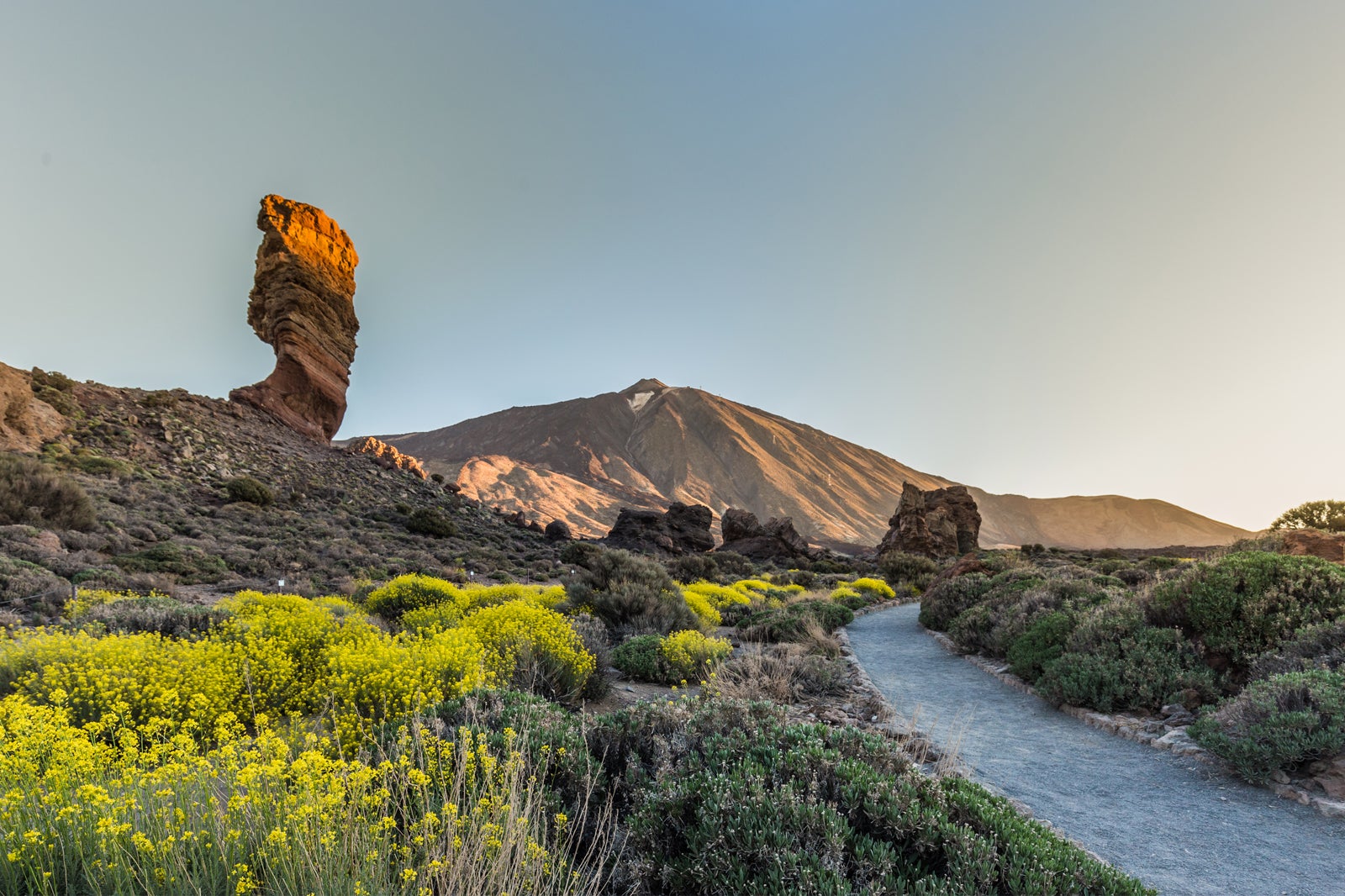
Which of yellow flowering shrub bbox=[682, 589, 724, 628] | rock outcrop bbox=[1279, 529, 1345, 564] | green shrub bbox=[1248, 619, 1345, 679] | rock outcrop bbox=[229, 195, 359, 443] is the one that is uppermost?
rock outcrop bbox=[229, 195, 359, 443]

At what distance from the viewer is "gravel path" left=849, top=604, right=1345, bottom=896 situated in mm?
3844

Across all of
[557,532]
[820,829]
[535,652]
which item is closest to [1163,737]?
[820,829]

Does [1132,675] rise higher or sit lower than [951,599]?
higher

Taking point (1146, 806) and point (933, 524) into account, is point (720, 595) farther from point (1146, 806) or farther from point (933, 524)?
point (933, 524)

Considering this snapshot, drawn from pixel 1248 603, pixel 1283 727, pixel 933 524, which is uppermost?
pixel 933 524

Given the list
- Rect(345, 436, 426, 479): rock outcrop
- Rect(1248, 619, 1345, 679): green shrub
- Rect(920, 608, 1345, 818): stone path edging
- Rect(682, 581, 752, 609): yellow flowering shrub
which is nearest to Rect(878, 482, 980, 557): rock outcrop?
Rect(682, 581, 752, 609): yellow flowering shrub

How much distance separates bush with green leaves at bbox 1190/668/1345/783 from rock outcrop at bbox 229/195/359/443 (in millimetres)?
45490

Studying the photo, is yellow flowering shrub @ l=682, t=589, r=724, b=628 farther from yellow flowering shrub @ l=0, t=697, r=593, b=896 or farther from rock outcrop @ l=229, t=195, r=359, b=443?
rock outcrop @ l=229, t=195, r=359, b=443

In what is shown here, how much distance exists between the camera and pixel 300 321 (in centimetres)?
4066

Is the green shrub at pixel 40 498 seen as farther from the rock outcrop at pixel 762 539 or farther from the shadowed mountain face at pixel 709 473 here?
the shadowed mountain face at pixel 709 473

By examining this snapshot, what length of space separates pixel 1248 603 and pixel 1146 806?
439cm

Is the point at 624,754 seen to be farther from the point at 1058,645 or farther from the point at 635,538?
the point at 635,538

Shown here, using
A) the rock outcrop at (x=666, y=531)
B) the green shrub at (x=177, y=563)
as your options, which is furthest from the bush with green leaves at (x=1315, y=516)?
the green shrub at (x=177, y=563)

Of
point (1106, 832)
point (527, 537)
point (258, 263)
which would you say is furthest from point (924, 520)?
point (258, 263)
